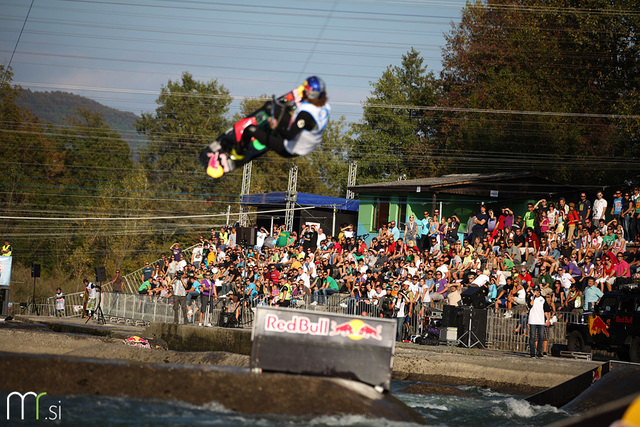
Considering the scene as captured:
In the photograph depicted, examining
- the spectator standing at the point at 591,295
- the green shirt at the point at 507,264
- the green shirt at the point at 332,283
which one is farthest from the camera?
the green shirt at the point at 332,283

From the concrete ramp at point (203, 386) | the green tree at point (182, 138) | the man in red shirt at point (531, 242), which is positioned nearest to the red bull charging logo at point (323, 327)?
the concrete ramp at point (203, 386)

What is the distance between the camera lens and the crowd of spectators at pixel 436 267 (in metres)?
22.0

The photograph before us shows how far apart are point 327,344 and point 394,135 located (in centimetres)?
5218

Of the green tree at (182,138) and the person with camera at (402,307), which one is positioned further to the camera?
the green tree at (182,138)

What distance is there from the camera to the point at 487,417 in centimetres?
1413

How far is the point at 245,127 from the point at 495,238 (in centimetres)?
1710

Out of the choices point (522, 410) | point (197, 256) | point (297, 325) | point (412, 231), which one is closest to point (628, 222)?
point (412, 231)

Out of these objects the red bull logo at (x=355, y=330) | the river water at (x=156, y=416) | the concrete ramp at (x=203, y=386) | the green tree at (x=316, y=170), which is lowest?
the river water at (x=156, y=416)

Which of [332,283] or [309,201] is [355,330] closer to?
Answer: [332,283]

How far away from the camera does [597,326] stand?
1861 centimetres

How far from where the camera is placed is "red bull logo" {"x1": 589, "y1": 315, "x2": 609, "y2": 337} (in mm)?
18391

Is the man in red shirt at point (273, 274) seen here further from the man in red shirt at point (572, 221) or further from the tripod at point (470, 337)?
the man in red shirt at point (572, 221)

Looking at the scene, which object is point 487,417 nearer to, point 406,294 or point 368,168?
point 406,294

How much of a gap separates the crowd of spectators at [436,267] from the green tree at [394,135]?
90.2 ft
